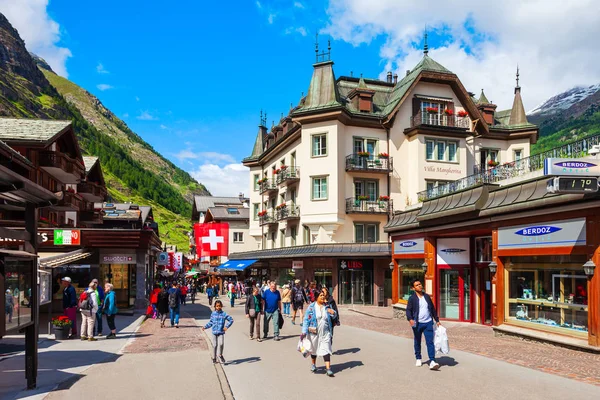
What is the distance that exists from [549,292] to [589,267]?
2437 mm

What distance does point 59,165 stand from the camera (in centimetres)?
3297

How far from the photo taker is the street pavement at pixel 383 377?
9.51 metres

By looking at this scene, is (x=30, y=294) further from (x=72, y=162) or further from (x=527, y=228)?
(x=72, y=162)

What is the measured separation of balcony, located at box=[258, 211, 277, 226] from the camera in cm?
4688

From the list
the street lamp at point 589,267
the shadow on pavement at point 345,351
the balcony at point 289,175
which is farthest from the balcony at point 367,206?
Answer: the street lamp at point 589,267

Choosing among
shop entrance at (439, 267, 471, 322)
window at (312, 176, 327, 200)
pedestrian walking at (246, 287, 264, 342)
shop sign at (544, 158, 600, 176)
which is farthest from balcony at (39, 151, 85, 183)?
shop sign at (544, 158, 600, 176)

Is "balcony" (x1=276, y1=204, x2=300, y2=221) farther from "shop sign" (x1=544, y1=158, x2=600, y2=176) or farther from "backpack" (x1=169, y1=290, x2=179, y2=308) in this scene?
"shop sign" (x1=544, y1=158, x2=600, y2=176)

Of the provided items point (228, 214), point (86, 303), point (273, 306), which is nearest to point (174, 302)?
point (86, 303)

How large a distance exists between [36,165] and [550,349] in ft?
93.8

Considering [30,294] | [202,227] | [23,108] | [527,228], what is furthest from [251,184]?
[23,108]

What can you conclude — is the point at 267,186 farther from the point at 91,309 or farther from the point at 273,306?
the point at 91,309

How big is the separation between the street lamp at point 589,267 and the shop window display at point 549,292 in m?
0.59

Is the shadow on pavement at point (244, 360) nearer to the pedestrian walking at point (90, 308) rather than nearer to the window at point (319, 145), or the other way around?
the pedestrian walking at point (90, 308)

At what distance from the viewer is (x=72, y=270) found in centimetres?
2933
